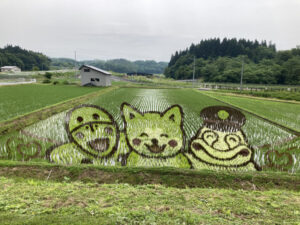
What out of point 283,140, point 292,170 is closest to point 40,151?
point 292,170

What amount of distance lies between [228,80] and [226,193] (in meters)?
50.7

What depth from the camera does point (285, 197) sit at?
10.8 ft

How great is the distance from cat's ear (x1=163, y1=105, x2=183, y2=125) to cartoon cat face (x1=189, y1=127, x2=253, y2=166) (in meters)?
0.67

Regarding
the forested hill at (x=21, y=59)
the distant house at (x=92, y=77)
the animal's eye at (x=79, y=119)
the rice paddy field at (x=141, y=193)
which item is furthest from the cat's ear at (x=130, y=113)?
the forested hill at (x=21, y=59)

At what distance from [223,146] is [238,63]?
200ft

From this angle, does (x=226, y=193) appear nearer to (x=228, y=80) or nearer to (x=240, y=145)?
(x=240, y=145)

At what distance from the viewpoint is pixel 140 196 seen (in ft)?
10.3

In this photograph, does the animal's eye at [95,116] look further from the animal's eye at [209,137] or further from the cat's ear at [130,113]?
the animal's eye at [209,137]

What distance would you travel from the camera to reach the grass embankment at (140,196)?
2.46 m

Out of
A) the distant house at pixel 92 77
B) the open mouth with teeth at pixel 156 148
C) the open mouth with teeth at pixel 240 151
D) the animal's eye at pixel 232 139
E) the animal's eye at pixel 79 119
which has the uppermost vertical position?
the distant house at pixel 92 77

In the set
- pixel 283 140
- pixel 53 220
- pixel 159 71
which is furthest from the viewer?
pixel 159 71

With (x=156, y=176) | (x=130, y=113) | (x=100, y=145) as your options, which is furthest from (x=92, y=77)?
(x=156, y=176)

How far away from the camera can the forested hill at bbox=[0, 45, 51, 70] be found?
206 ft

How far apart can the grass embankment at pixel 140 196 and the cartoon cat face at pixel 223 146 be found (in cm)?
67
